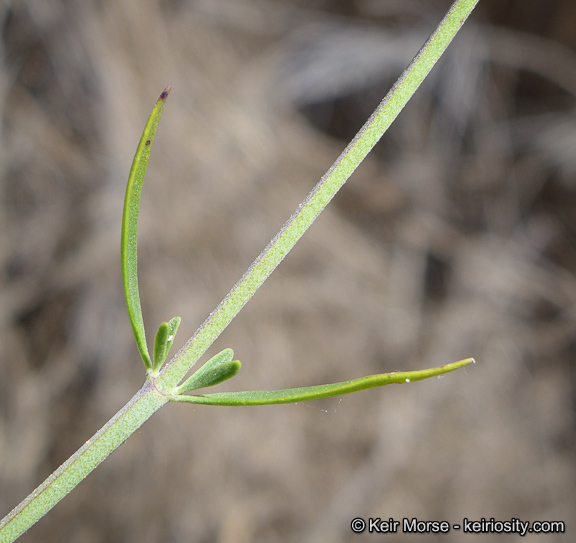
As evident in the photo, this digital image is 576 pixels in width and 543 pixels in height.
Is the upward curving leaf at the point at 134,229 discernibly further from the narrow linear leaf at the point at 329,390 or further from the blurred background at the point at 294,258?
the blurred background at the point at 294,258

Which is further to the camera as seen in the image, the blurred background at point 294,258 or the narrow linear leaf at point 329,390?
the blurred background at point 294,258

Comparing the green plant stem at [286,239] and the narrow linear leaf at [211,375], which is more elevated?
the green plant stem at [286,239]

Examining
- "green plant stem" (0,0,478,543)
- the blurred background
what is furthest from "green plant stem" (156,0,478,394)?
the blurred background

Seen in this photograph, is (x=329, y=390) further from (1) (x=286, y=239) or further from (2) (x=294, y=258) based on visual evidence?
(2) (x=294, y=258)

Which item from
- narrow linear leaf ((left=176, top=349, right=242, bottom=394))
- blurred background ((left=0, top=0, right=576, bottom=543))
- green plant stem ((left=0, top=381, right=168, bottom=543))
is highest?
green plant stem ((left=0, top=381, right=168, bottom=543))

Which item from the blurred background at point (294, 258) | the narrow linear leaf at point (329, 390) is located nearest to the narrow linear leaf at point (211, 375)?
the narrow linear leaf at point (329, 390)

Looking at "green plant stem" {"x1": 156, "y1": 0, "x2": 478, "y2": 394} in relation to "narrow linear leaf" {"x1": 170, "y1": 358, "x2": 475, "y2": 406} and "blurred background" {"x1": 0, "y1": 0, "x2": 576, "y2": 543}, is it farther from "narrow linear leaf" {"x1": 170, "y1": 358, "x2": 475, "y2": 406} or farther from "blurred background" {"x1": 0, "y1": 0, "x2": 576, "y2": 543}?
"blurred background" {"x1": 0, "y1": 0, "x2": 576, "y2": 543}

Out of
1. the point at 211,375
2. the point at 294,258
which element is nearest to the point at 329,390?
the point at 211,375

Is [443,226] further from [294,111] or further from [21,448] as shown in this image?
[21,448]

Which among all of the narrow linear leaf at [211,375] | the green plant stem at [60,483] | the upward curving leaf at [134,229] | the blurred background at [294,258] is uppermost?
the upward curving leaf at [134,229]
